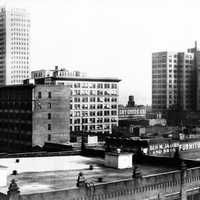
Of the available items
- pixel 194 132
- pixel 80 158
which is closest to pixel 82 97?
pixel 194 132

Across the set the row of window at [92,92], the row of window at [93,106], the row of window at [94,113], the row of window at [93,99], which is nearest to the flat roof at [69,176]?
the row of window at [94,113]

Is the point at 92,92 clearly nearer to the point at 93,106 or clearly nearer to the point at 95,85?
the point at 95,85

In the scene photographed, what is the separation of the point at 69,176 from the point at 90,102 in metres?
128

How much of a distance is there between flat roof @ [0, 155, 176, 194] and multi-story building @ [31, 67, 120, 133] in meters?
114

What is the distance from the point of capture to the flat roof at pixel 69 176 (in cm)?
3120

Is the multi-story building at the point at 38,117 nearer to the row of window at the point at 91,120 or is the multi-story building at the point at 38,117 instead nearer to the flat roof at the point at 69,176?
the row of window at the point at 91,120

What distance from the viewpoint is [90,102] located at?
164 meters

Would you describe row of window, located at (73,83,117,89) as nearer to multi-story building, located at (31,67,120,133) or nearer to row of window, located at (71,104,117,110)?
multi-story building, located at (31,67,120,133)

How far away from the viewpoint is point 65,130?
338 ft

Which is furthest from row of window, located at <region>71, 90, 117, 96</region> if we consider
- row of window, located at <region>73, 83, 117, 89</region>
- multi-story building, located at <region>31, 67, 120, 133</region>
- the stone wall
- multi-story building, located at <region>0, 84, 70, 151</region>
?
the stone wall

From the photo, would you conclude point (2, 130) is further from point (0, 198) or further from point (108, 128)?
point (0, 198)

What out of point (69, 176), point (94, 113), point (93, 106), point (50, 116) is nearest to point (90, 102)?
point (93, 106)

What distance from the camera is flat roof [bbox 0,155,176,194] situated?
31.2m

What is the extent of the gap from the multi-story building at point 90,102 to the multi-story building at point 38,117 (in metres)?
51.2
